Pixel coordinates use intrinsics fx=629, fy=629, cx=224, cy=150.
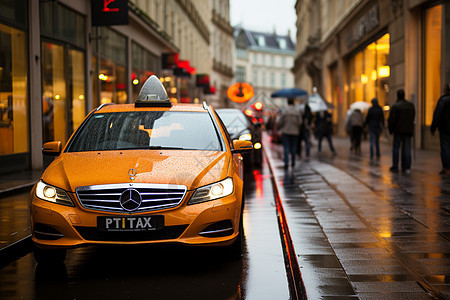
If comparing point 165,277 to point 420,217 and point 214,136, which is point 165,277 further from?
point 420,217

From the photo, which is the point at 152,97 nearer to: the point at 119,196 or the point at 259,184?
the point at 119,196

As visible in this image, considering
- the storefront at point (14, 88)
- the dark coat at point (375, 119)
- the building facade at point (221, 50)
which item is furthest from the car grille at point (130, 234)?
the building facade at point (221, 50)

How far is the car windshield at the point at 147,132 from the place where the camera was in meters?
6.11

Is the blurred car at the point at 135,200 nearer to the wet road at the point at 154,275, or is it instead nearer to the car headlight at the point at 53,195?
the car headlight at the point at 53,195

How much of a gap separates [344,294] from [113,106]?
3.55 m

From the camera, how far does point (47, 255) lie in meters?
5.39

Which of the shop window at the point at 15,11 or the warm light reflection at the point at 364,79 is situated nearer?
the shop window at the point at 15,11

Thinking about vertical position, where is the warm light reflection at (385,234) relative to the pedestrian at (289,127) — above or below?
below

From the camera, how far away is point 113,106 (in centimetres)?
693

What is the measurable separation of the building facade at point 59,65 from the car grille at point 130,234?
8197 millimetres

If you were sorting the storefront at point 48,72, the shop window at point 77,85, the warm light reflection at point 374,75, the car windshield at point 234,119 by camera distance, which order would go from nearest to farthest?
the storefront at point 48,72
the car windshield at point 234,119
the shop window at point 77,85
the warm light reflection at point 374,75

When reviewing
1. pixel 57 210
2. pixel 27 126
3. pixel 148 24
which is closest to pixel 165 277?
pixel 57 210

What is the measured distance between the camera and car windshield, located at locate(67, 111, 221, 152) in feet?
20.1

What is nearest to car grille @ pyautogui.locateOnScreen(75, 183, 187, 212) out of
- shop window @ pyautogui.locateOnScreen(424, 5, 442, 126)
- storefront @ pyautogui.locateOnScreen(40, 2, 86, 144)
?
storefront @ pyautogui.locateOnScreen(40, 2, 86, 144)
